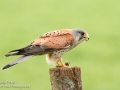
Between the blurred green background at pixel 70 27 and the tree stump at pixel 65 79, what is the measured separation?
1.30 metres

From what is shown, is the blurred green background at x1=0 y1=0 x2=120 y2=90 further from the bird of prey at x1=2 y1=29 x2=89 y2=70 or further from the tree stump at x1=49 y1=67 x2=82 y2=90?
the tree stump at x1=49 y1=67 x2=82 y2=90

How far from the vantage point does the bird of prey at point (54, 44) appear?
8.23m

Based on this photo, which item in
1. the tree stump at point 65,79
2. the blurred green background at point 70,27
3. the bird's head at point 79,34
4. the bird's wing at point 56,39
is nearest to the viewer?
the tree stump at point 65,79

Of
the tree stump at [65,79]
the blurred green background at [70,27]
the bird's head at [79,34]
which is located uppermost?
the blurred green background at [70,27]

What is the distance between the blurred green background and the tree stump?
1.30 metres

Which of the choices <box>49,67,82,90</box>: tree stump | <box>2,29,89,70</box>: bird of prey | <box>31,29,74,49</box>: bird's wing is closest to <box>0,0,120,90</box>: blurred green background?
<box>2,29,89,70</box>: bird of prey

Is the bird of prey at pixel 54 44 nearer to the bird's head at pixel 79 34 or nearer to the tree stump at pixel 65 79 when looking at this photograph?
the bird's head at pixel 79 34

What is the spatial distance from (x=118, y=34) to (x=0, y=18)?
5.75m

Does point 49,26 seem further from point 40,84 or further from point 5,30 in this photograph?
point 40,84

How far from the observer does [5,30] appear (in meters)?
20.9

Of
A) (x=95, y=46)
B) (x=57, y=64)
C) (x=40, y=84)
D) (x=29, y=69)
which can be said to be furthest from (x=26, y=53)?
(x=95, y=46)

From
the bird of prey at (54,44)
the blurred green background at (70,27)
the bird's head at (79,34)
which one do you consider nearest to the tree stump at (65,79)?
the bird of prey at (54,44)

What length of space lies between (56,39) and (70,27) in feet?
38.8

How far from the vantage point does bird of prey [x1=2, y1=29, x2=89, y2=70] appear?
823 centimetres
